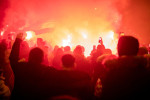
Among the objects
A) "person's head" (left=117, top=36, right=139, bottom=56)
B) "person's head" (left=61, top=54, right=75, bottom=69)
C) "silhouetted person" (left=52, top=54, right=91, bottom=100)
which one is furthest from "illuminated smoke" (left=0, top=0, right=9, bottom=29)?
"person's head" (left=117, top=36, right=139, bottom=56)

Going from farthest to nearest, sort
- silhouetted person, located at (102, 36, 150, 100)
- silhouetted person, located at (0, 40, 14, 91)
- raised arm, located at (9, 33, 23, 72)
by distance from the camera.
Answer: silhouetted person, located at (0, 40, 14, 91) → raised arm, located at (9, 33, 23, 72) → silhouetted person, located at (102, 36, 150, 100)

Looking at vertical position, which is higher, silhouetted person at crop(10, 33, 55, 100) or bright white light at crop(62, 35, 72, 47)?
bright white light at crop(62, 35, 72, 47)

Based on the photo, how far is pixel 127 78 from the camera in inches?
74.5

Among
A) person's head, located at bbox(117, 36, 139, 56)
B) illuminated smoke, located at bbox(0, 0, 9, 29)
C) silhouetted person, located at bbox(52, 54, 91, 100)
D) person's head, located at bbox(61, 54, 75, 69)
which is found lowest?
silhouetted person, located at bbox(52, 54, 91, 100)

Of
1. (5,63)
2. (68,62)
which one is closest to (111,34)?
(5,63)

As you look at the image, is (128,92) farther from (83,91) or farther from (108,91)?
(83,91)

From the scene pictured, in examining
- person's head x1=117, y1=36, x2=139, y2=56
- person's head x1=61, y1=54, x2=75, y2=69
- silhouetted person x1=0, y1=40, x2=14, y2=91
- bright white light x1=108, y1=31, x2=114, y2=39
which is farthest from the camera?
bright white light x1=108, y1=31, x2=114, y2=39

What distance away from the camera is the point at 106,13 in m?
16.8

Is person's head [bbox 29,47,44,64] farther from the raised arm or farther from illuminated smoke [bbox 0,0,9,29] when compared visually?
illuminated smoke [bbox 0,0,9,29]

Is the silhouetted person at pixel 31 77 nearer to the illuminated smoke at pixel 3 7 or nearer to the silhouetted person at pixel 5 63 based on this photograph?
the silhouetted person at pixel 5 63

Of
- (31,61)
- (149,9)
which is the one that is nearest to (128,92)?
(31,61)

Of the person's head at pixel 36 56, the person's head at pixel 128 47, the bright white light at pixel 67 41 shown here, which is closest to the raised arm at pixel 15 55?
the person's head at pixel 36 56

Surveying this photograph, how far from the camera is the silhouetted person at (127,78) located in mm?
1853

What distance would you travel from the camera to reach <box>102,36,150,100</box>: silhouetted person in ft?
6.08
